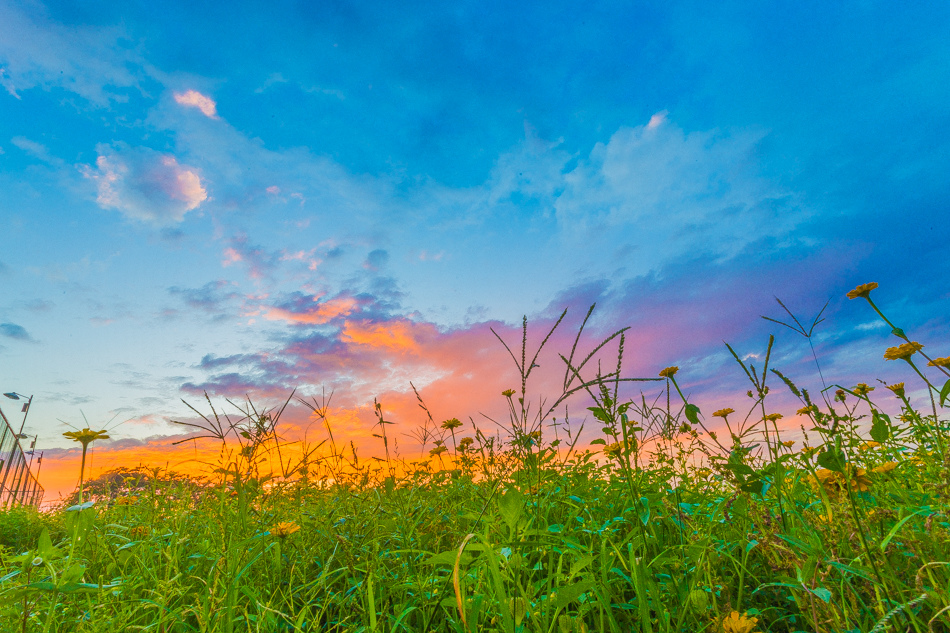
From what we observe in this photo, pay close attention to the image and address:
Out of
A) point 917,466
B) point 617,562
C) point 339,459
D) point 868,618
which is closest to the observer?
point 868,618

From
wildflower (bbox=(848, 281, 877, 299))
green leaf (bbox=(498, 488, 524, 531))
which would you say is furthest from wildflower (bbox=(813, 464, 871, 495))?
wildflower (bbox=(848, 281, 877, 299))

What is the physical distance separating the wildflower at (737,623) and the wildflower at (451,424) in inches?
96.8

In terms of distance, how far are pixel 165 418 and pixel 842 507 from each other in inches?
123

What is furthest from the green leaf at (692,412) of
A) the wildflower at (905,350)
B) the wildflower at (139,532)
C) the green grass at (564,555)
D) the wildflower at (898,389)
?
the wildflower at (139,532)

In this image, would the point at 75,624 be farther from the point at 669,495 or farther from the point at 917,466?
the point at 917,466

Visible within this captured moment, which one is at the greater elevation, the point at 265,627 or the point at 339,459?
the point at 339,459

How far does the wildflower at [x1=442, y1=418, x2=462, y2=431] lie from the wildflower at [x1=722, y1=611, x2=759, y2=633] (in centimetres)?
246

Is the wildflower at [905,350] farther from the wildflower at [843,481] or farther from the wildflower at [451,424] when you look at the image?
the wildflower at [451,424]

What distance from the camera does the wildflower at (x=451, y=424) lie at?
141 inches

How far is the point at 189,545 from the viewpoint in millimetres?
2570

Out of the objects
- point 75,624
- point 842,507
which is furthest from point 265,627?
point 842,507

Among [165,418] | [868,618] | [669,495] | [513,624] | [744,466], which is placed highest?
[165,418]

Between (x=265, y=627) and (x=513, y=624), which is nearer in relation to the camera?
(x=513, y=624)

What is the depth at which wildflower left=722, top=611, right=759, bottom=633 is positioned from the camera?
4.07ft
